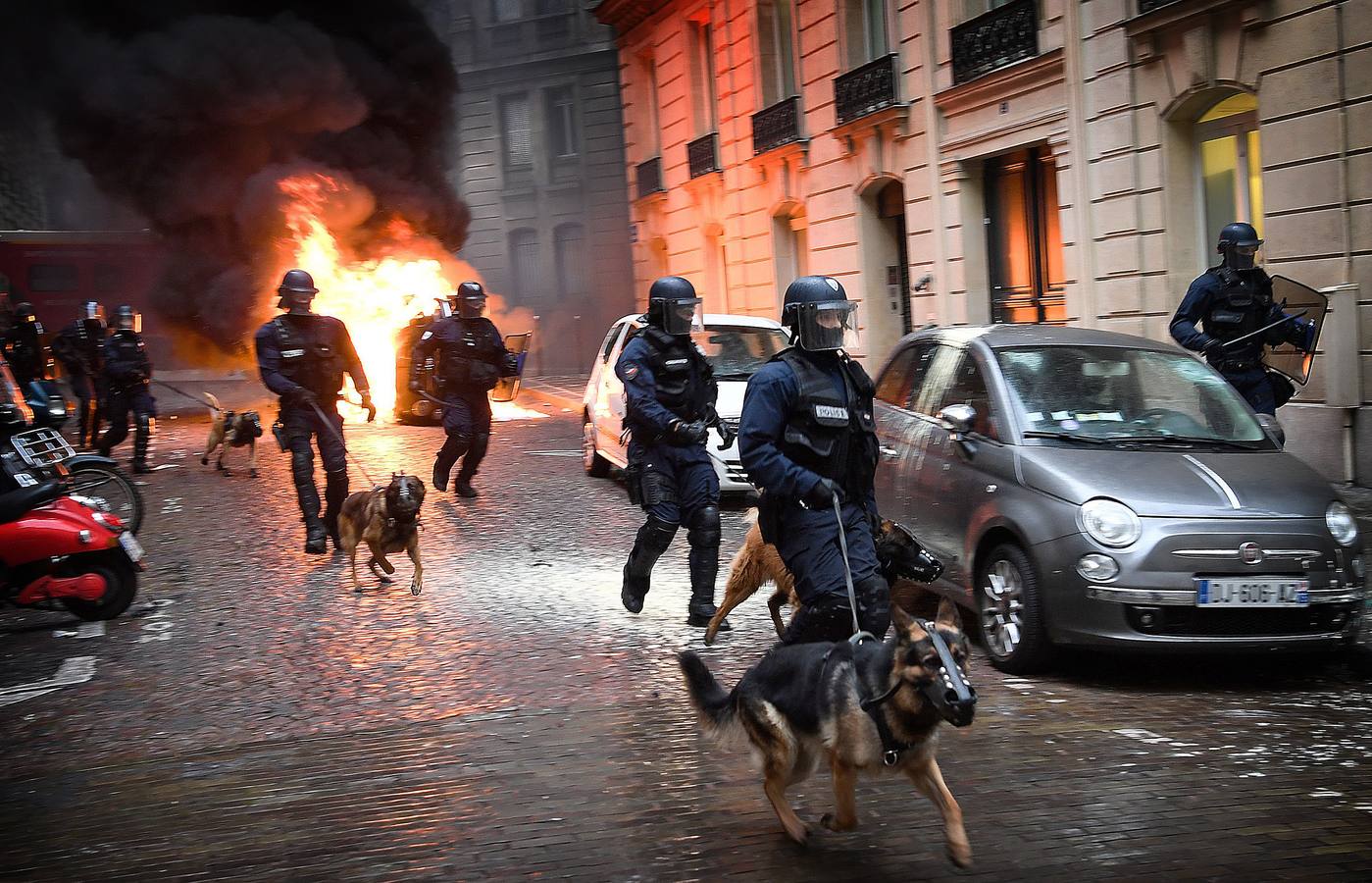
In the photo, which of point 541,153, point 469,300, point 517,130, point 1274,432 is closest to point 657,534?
point 1274,432

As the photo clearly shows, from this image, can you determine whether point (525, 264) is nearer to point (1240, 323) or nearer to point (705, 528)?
point (1240, 323)

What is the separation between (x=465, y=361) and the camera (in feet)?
36.9

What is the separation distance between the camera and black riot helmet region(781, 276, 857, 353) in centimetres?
480

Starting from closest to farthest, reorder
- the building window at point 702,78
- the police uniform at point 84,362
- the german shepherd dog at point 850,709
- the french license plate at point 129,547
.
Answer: the german shepherd dog at point 850,709 → the french license plate at point 129,547 → the police uniform at point 84,362 → the building window at point 702,78

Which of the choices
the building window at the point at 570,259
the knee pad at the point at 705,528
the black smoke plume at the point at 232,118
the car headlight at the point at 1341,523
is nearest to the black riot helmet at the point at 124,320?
the knee pad at the point at 705,528

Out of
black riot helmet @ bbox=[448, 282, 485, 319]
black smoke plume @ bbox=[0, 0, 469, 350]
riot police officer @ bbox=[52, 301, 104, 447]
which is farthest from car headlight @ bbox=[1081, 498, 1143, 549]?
black smoke plume @ bbox=[0, 0, 469, 350]

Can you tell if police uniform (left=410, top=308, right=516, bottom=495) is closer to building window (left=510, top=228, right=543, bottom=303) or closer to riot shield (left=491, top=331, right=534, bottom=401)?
riot shield (left=491, top=331, right=534, bottom=401)

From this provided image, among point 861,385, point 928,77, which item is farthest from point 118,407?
point 861,385

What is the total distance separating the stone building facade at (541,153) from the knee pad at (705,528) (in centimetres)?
2762

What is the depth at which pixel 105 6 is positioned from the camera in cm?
3175

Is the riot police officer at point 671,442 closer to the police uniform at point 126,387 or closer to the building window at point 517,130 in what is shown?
the police uniform at point 126,387

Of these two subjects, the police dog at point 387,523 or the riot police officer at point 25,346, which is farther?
the riot police officer at point 25,346

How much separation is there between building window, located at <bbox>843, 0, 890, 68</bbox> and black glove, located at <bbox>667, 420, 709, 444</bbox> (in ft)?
42.7

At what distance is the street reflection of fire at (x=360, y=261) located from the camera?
25.6 meters
